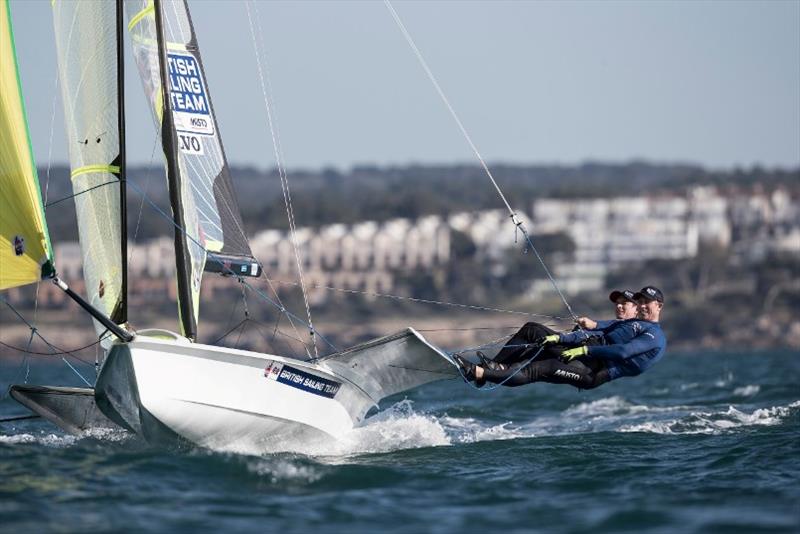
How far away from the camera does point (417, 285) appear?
84875mm

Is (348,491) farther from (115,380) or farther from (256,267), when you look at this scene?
(256,267)

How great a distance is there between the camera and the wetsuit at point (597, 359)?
38.1 feet

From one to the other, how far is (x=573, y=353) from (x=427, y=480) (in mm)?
1901

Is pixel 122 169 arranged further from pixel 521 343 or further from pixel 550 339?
pixel 550 339

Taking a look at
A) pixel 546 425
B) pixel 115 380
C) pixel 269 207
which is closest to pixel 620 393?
pixel 546 425

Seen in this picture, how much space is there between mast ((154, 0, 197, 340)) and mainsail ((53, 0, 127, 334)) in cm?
37

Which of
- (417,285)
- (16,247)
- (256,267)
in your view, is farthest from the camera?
(417,285)

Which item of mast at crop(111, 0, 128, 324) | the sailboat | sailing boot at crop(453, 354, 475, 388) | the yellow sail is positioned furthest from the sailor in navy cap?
the yellow sail

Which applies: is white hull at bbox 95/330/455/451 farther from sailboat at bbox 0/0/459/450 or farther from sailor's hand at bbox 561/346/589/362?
sailor's hand at bbox 561/346/589/362

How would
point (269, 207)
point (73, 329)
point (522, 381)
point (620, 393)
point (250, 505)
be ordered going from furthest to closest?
point (269, 207)
point (73, 329)
point (620, 393)
point (522, 381)
point (250, 505)

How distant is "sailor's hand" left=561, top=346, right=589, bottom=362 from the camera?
460 inches

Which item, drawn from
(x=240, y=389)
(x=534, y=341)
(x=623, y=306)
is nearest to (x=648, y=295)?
(x=623, y=306)

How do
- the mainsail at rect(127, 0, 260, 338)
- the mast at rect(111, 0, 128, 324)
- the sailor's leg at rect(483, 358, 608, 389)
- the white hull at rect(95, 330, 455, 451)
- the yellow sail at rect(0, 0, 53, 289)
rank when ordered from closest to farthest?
the yellow sail at rect(0, 0, 53, 289) < the white hull at rect(95, 330, 455, 451) < the sailor's leg at rect(483, 358, 608, 389) < the mainsail at rect(127, 0, 260, 338) < the mast at rect(111, 0, 128, 324)

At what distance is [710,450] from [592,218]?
88427 millimetres
